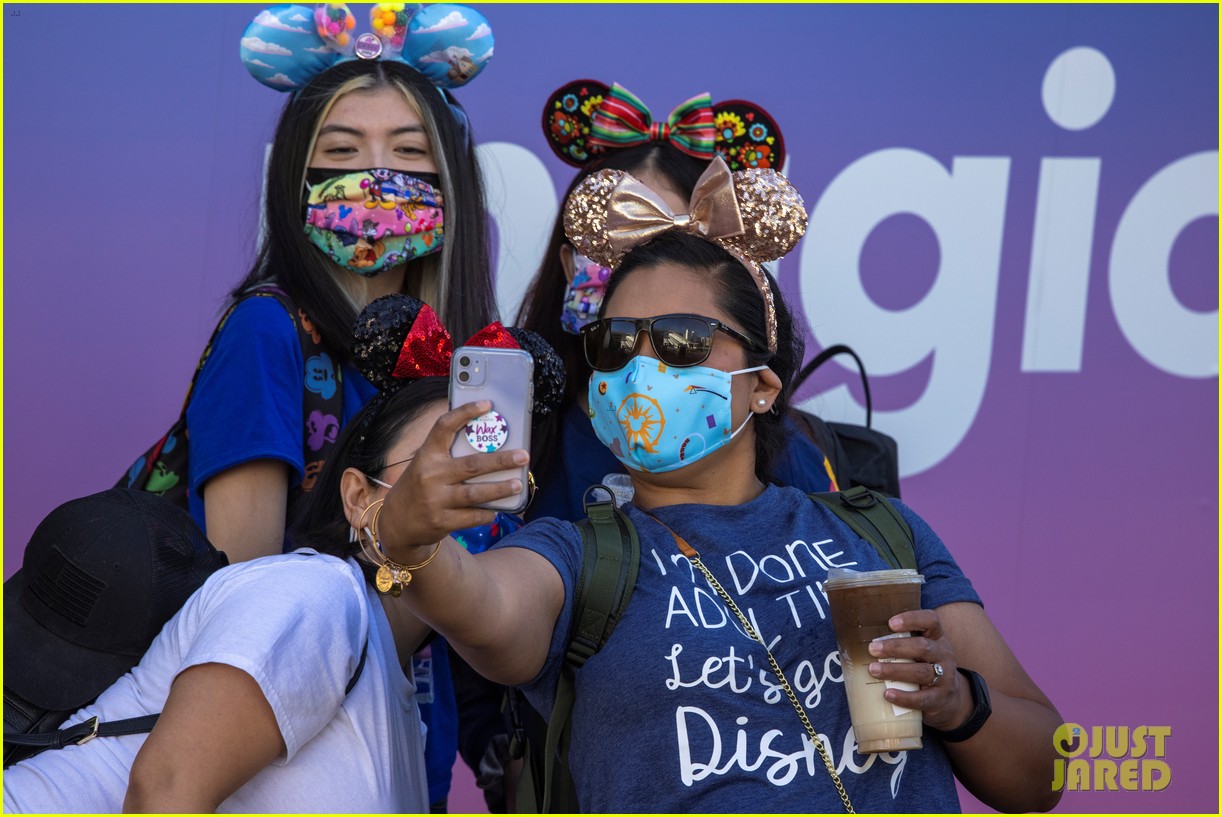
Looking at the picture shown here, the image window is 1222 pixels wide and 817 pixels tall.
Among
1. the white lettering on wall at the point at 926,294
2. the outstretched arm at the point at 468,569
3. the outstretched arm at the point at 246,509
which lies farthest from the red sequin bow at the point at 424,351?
the white lettering on wall at the point at 926,294

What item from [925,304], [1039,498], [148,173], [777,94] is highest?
[777,94]

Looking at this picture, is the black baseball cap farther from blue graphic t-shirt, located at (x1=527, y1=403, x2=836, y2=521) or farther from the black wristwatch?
the black wristwatch

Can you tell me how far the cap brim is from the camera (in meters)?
1.94

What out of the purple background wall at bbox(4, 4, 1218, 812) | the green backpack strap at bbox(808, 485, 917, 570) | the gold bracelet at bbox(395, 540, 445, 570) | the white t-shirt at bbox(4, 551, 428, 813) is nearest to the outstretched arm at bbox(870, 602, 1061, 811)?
the green backpack strap at bbox(808, 485, 917, 570)

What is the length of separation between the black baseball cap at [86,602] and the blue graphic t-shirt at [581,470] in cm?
93

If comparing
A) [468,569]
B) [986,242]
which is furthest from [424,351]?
[986,242]

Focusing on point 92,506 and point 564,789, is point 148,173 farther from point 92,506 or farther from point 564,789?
point 564,789

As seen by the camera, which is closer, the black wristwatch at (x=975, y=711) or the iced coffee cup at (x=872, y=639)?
the iced coffee cup at (x=872, y=639)

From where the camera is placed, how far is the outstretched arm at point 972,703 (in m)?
1.85

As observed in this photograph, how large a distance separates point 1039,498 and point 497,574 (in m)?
2.75

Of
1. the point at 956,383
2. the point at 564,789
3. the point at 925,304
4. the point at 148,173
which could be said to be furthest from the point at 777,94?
the point at 564,789

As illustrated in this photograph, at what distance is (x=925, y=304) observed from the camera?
406 centimetres

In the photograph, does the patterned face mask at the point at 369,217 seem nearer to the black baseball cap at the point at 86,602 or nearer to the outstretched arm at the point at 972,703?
the black baseball cap at the point at 86,602

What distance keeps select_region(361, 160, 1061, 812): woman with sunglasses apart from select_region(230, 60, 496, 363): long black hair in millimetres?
606
